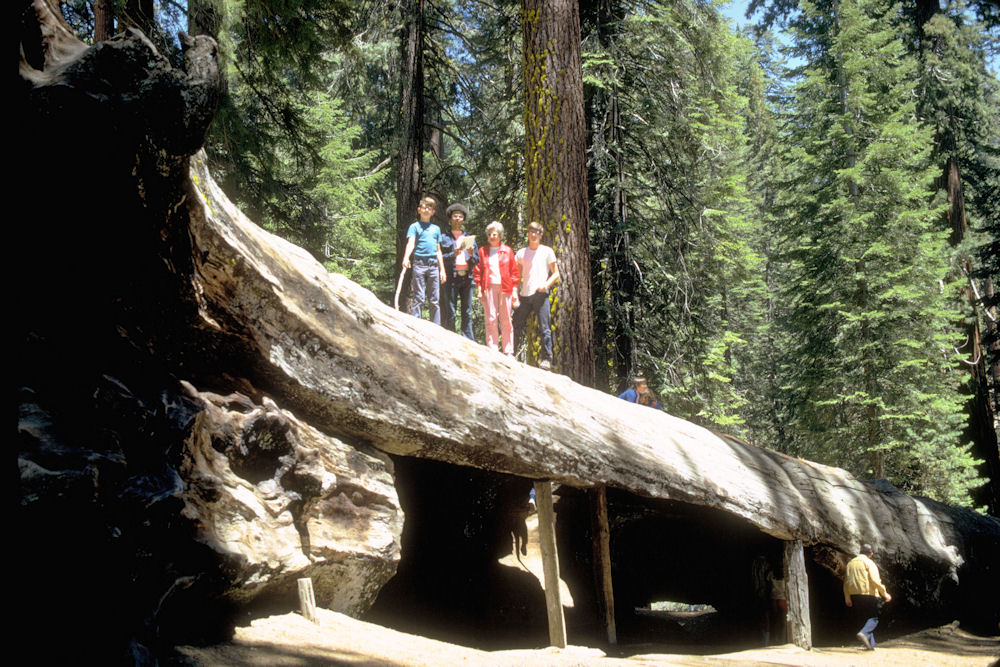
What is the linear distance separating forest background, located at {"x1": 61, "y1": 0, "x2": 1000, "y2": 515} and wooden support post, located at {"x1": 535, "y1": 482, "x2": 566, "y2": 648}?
204cm

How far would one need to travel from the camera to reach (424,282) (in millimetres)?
10000

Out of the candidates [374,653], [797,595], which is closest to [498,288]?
[374,653]

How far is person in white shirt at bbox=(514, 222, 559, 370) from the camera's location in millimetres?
10023

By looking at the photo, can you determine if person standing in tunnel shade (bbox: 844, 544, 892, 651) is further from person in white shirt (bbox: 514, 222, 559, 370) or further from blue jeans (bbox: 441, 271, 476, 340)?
blue jeans (bbox: 441, 271, 476, 340)

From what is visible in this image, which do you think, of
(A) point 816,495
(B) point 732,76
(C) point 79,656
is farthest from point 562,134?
(B) point 732,76

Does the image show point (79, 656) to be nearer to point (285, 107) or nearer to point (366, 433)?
point (366, 433)

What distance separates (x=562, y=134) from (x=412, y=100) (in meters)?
4.87

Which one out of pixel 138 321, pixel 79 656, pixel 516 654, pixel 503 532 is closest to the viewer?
pixel 79 656

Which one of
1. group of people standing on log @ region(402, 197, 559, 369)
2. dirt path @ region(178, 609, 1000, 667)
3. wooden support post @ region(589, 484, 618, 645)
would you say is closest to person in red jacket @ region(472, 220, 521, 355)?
group of people standing on log @ region(402, 197, 559, 369)

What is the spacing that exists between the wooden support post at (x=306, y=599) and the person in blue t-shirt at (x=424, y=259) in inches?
176

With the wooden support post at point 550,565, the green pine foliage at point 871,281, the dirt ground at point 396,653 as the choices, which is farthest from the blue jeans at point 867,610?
the green pine foliage at point 871,281

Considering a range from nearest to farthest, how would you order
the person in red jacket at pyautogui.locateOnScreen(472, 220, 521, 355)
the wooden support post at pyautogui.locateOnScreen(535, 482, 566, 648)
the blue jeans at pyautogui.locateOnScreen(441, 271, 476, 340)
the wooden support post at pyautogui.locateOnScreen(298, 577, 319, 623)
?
the wooden support post at pyautogui.locateOnScreen(298, 577, 319, 623) → the wooden support post at pyautogui.locateOnScreen(535, 482, 566, 648) → the person in red jacket at pyautogui.locateOnScreen(472, 220, 521, 355) → the blue jeans at pyautogui.locateOnScreen(441, 271, 476, 340)

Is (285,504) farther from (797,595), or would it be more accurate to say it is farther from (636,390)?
(797,595)

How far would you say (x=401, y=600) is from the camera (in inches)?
409
